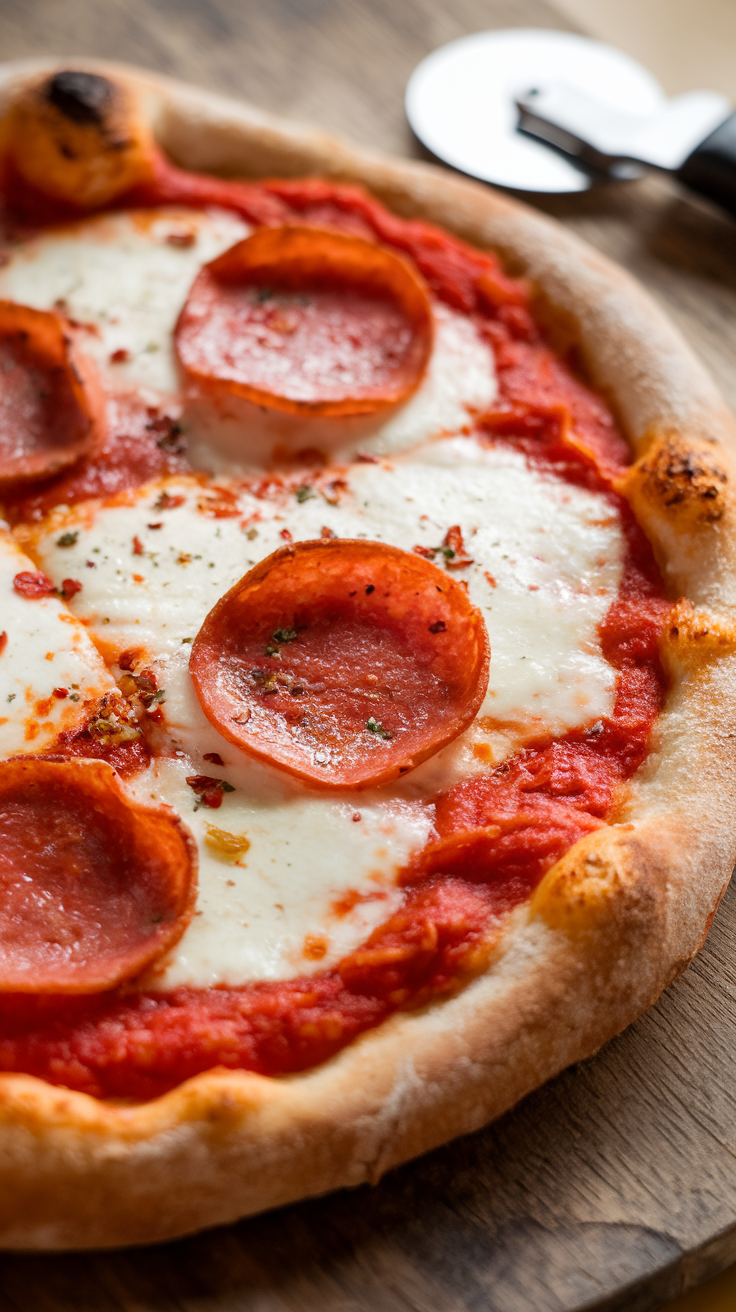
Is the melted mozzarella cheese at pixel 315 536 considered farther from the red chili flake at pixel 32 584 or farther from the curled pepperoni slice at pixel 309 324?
the curled pepperoni slice at pixel 309 324

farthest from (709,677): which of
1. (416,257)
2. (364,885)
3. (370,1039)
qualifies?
(416,257)

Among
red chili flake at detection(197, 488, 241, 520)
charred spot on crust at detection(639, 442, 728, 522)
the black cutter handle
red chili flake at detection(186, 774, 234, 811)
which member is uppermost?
the black cutter handle

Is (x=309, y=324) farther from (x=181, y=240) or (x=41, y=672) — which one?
(x=41, y=672)

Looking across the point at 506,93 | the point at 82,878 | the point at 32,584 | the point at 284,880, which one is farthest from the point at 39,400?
the point at 506,93

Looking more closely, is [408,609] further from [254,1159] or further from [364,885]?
[254,1159]

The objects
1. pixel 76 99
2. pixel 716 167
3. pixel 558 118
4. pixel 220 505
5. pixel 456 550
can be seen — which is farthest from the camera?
pixel 558 118

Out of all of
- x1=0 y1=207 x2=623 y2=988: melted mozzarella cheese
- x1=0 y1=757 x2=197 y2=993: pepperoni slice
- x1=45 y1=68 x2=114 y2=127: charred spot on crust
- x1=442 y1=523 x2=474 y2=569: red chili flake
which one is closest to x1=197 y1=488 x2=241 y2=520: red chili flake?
x1=0 y1=207 x2=623 y2=988: melted mozzarella cheese

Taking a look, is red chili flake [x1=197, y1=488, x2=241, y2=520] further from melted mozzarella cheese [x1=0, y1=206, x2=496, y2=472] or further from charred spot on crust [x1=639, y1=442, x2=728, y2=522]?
charred spot on crust [x1=639, y1=442, x2=728, y2=522]
